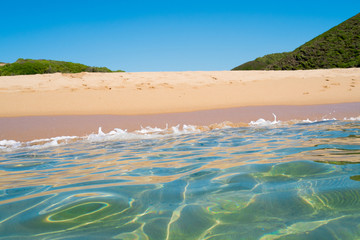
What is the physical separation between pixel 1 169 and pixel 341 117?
5321 millimetres

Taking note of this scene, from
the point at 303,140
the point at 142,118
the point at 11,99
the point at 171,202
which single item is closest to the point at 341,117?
the point at 303,140

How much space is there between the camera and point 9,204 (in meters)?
1.62

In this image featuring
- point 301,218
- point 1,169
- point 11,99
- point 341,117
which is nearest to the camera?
point 301,218

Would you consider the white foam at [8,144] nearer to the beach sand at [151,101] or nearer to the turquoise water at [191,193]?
the beach sand at [151,101]

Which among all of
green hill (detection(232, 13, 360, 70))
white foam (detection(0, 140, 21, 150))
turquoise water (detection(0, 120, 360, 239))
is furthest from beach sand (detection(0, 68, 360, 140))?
green hill (detection(232, 13, 360, 70))

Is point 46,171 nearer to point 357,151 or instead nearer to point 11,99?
point 357,151

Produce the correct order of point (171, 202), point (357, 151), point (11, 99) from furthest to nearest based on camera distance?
point (11, 99) < point (357, 151) < point (171, 202)

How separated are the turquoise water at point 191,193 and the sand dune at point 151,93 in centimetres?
385

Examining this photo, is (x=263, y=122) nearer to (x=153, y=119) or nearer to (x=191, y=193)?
(x=153, y=119)

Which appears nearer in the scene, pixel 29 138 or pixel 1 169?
pixel 1 169

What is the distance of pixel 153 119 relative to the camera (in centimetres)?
566

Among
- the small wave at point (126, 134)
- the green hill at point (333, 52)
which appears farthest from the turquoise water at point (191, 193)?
the green hill at point (333, 52)

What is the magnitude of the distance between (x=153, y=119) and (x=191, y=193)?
4.06 m

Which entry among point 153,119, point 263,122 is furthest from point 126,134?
point 263,122
